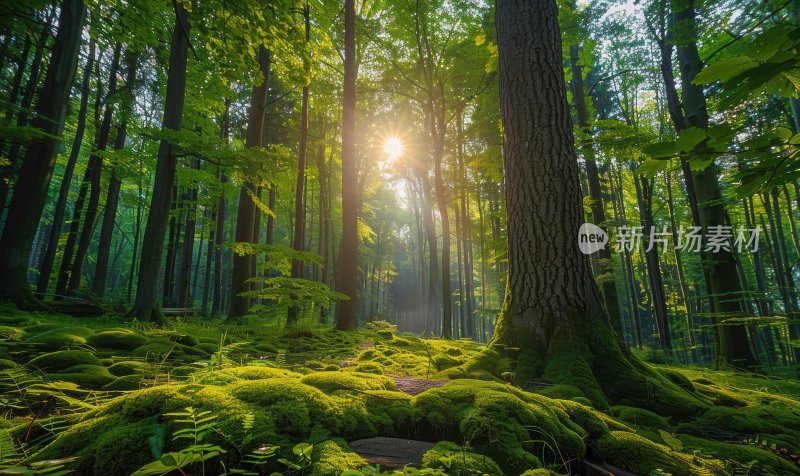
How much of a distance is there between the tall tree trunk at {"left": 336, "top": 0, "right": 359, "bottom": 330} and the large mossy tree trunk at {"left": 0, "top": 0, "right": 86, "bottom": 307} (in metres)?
5.51

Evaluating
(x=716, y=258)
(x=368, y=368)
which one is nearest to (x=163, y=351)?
(x=368, y=368)

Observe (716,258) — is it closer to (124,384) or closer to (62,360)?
(124,384)

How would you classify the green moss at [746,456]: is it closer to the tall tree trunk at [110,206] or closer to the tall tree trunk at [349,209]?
the tall tree trunk at [349,209]

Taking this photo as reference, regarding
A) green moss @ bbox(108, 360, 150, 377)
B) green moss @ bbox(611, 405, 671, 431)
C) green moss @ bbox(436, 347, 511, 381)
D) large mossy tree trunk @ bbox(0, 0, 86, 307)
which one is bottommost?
green moss @ bbox(611, 405, 671, 431)

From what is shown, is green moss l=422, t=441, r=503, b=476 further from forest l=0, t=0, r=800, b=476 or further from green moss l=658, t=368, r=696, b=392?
green moss l=658, t=368, r=696, b=392

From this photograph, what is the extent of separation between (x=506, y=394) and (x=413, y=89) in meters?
12.7

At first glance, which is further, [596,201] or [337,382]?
[596,201]

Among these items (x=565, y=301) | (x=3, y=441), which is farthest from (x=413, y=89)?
(x=3, y=441)

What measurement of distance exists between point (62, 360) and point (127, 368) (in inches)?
20.6

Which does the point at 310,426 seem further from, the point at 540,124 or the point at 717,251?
the point at 717,251

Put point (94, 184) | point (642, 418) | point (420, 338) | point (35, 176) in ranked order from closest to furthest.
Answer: point (642, 418), point (420, 338), point (35, 176), point (94, 184)

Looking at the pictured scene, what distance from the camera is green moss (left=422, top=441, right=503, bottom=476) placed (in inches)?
Answer: 46.6

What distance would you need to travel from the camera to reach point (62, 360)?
2467mm

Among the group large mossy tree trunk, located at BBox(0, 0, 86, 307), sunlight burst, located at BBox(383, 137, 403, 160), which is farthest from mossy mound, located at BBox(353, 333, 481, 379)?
sunlight burst, located at BBox(383, 137, 403, 160)
